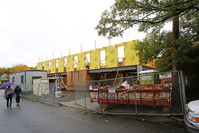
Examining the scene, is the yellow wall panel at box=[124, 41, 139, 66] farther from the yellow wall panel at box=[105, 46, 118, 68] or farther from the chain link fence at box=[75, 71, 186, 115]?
the chain link fence at box=[75, 71, 186, 115]

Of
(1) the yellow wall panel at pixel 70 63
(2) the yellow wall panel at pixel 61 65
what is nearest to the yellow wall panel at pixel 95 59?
(1) the yellow wall panel at pixel 70 63

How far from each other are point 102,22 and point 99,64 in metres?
11.4

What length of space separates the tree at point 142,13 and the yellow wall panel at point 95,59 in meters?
11.1

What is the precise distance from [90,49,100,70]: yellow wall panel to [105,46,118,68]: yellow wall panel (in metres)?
1.60

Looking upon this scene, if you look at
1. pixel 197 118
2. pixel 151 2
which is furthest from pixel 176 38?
pixel 197 118

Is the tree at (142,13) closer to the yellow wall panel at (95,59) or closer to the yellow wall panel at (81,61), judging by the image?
the yellow wall panel at (95,59)

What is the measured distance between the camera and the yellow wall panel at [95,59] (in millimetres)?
18617

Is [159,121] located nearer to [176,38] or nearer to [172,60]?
[172,60]

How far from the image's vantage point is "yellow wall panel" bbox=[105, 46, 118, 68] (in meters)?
16.7

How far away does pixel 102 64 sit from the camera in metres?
18.8

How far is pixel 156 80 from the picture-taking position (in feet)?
40.7

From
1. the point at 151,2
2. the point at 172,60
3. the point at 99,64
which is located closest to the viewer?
the point at 151,2

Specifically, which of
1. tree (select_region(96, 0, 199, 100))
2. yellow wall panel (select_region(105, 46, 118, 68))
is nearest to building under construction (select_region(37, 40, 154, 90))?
yellow wall panel (select_region(105, 46, 118, 68))

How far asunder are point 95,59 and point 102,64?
1.30 metres
